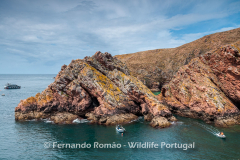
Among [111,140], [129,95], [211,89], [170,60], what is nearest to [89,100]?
[129,95]

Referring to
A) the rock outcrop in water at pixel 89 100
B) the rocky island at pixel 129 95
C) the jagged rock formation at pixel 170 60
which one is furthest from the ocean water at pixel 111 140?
the jagged rock formation at pixel 170 60

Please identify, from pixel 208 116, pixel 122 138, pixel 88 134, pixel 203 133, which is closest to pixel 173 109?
pixel 208 116

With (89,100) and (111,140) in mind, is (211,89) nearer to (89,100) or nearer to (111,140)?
(111,140)

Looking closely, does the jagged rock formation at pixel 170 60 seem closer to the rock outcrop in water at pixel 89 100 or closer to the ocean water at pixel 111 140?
the rock outcrop in water at pixel 89 100

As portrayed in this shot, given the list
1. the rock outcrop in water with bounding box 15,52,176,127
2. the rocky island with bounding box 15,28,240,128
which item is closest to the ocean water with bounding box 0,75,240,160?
the rocky island with bounding box 15,28,240,128

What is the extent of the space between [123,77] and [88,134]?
26168mm

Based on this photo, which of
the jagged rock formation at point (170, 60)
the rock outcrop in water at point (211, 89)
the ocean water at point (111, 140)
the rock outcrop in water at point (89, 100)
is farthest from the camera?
the jagged rock formation at point (170, 60)

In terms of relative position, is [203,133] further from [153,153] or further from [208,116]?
[153,153]

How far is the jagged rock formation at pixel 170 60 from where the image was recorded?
130 meters

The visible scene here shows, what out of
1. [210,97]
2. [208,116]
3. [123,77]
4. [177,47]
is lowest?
[208,116]

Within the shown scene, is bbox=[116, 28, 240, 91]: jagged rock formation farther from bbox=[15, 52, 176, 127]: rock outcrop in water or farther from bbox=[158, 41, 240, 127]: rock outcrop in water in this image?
bbox=[15, 52, 176, 127]: rock outcrop in water

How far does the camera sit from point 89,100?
5738cm

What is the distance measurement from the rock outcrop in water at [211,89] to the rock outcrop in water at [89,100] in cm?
1132

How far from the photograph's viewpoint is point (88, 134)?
43688 millimetres
